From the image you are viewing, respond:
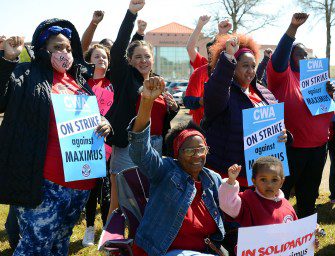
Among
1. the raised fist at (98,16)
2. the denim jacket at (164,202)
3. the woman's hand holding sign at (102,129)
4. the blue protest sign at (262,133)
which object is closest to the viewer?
the denim jacket at (164,202)

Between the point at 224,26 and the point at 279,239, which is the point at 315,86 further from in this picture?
the point at 279,239

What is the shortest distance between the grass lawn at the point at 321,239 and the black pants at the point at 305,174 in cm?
41

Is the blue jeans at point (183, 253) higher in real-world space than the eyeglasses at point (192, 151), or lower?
lower

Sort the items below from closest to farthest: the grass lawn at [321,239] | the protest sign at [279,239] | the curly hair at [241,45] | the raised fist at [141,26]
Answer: the protest sign at [279,239], the curly hair at [241,45], the raised fist at [141,26], the grass lawn at [321,239]

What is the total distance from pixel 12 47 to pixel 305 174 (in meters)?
3.11

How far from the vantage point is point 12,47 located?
8.65 feet

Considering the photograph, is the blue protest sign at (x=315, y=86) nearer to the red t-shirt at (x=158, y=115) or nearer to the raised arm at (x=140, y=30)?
the red t-shirt at (x=158, y=115)

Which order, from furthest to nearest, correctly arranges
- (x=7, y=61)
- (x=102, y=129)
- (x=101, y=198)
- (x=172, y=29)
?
1. (x=172, y=29)
2. (x=101, y=198)
3. (x=102, y=129)
4. (x=7, y=61)

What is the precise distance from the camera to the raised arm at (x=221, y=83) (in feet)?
10.2

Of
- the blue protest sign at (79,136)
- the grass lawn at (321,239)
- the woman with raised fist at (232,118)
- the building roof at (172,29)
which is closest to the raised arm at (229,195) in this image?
the woman with raised fist at (232,118)

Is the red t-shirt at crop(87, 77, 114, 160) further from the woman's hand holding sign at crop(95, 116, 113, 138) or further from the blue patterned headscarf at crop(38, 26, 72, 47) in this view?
the blue patterned headscarf at crop(38, 26, 72, 47)

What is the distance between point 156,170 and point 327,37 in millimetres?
26703

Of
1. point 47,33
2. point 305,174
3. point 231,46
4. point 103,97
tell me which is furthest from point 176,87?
point 47,33

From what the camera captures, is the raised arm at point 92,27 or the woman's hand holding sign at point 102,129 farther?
the raised arm at point 92,27
